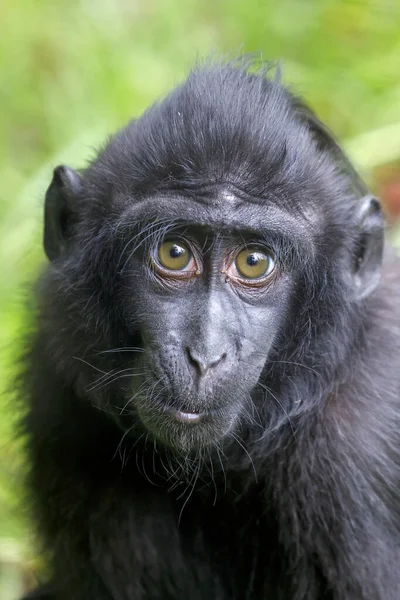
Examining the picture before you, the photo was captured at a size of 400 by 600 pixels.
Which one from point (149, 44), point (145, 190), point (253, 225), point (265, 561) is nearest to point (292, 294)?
point (253, 225)

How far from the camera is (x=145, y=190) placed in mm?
3393

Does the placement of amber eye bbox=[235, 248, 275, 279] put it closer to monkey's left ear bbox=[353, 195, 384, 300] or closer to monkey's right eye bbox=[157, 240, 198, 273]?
monkey's right eye bbox=[157, 240, 198, 273]

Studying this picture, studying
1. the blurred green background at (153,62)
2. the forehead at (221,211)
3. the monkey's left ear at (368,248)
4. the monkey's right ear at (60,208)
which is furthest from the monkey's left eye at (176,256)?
the blurred green background at (153,62)

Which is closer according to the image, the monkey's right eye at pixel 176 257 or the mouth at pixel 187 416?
the mouth at pixel 187 416

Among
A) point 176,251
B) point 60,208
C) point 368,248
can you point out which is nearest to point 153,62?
point 60,208

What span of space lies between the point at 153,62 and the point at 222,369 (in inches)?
167

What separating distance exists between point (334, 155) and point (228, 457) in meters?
1.35

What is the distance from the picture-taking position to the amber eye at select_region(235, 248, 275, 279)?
3357 mm

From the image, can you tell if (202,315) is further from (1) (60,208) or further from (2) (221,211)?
(1) (60,208)

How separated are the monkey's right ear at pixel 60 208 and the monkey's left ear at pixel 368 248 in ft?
3.61

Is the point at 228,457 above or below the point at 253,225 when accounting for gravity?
below

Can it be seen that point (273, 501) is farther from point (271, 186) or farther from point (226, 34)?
point (226, 34)

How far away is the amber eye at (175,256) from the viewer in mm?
3336

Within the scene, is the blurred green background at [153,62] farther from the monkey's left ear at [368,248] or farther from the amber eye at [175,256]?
the amber eye at [175,256]
